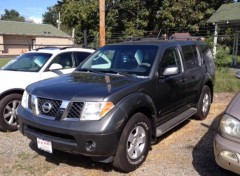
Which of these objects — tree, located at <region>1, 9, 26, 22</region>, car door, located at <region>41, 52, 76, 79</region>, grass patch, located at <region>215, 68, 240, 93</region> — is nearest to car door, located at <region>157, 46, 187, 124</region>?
car door, located at <region>41, 52, 76, 79</region>

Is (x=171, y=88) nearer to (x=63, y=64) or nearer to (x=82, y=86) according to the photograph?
(x=82, y=86)

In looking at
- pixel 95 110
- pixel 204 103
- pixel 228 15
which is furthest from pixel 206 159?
pixel 228 15

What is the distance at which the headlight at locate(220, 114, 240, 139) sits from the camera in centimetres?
370

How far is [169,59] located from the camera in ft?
18.6

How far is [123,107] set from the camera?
13.9ft

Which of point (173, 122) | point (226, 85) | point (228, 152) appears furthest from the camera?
point (226, 85)

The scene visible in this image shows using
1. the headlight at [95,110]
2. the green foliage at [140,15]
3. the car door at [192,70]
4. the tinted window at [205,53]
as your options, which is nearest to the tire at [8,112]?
the headlight at [95,110]

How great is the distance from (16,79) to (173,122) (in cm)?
318

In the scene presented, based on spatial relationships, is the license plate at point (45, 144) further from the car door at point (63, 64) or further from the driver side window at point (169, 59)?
the car door at point (63, 64)

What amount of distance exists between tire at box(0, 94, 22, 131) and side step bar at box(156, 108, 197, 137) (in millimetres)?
2957

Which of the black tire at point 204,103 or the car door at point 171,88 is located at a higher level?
the car door at point 171,88

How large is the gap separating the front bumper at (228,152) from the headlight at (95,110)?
4.43 ft

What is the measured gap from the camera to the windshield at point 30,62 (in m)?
7.15

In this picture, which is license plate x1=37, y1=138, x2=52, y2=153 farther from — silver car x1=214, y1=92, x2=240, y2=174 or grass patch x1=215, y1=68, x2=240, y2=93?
grass patch x1=215, y1=68, x2=240, y2=93
